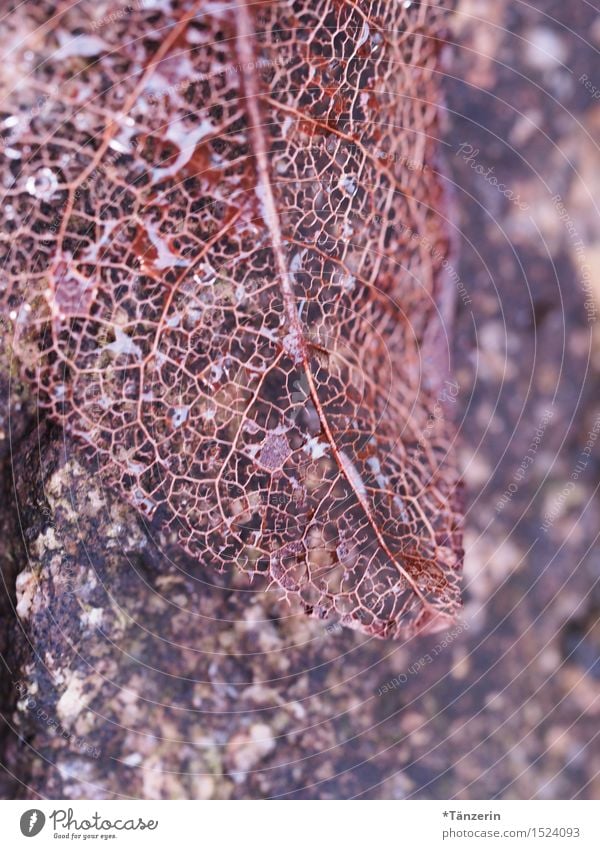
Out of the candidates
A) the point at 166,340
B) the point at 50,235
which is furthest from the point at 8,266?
the point at 166,340

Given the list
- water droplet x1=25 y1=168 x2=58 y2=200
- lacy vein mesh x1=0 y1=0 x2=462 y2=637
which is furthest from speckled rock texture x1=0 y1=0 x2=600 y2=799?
water droplet x1=25 y1=168 x2=58 y2=200

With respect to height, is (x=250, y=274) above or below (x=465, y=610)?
above

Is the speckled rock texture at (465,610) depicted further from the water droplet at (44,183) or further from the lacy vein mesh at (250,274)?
the water droplet at (44,183)

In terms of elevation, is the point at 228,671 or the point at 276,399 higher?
the point at 276,399

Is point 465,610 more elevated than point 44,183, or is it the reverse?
point 44,183

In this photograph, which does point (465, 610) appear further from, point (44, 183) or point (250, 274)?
point (44, 183)

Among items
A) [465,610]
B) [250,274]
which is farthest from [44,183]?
[465,610]
